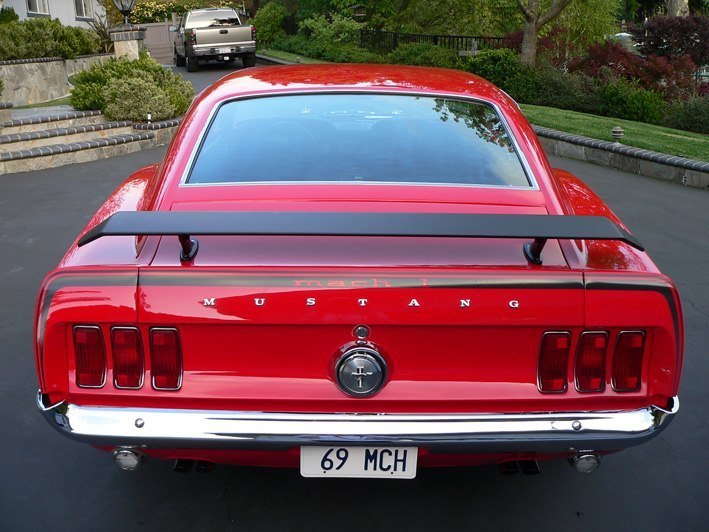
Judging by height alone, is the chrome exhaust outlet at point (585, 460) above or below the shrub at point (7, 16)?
below

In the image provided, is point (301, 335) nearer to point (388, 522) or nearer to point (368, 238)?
point (368, 238)

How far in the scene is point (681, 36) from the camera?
17469mm

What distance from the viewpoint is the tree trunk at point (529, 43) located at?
59.1 ft

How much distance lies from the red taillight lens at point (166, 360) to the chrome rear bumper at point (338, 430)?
0.09 metres

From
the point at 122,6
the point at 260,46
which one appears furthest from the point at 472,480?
the point at 260,46

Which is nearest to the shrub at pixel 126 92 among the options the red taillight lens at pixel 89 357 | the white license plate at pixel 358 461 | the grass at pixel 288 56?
the red taillight lens at pixel 89 357

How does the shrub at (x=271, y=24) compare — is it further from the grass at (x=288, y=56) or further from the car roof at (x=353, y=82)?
the car roof at (x=353, y=82)

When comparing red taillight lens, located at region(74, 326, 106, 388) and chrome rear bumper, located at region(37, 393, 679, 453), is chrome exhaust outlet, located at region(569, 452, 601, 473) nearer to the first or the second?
chrome rear bumper, located at region(37, 393, 679, 453)

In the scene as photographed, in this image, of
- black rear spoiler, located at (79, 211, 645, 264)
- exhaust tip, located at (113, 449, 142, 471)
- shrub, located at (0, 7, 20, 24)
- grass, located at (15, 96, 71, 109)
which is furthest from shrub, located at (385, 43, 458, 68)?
exhaust tip, located at (113, 449, 142, 471)

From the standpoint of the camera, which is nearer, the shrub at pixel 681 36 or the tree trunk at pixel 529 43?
the shrub at pixel 681 36

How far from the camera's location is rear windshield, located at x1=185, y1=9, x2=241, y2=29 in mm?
25372

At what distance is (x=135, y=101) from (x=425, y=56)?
10.7 m

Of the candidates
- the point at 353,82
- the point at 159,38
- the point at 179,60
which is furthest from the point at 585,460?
the point at 159,38

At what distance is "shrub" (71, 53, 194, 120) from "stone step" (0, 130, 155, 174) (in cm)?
82
